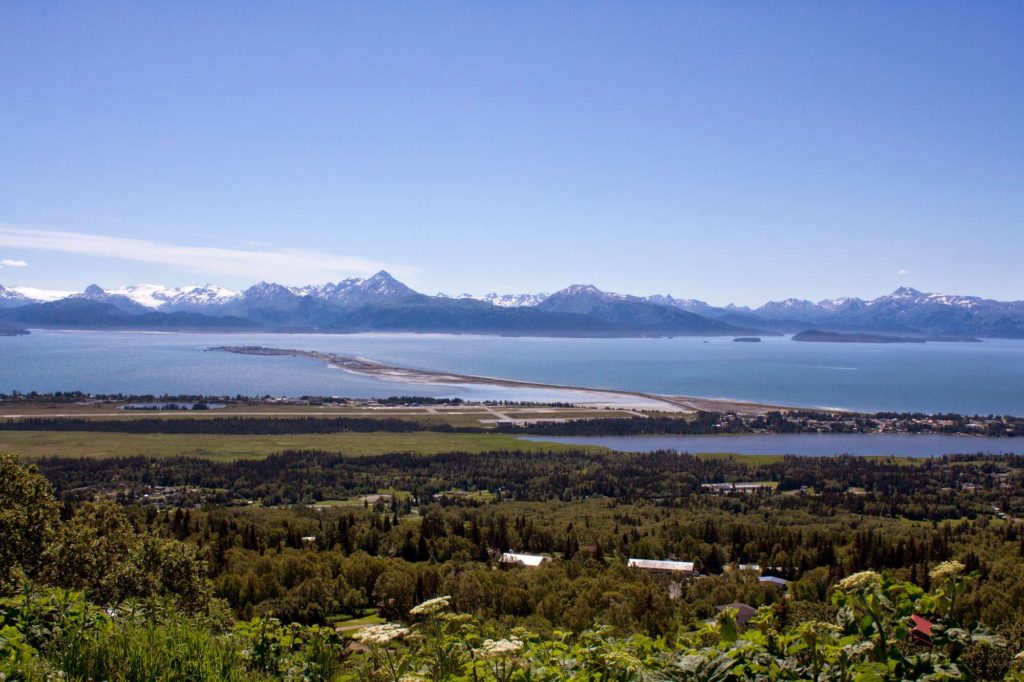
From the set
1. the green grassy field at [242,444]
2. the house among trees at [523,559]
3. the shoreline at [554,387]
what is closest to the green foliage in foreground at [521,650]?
A: the house among trees at [523,559]

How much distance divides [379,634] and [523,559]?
27.0m

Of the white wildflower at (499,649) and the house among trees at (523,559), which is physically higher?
the white wildflower at (499,649)

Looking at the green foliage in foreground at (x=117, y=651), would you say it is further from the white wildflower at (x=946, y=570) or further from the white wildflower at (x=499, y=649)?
the white wildflower at (x=946, y=570)

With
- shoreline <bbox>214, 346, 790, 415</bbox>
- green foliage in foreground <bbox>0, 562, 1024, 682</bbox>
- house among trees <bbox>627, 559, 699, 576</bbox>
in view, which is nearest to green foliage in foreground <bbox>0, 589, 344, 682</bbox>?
green foliage in foreground <bbox>0, 562, 1024, 682</bbox>

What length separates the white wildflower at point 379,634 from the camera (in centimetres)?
442

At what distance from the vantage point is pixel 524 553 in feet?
107

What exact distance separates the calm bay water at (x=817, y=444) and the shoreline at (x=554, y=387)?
481 inches

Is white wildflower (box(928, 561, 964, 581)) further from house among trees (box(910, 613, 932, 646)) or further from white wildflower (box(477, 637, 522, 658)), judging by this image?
white wildflower (box(477, 637, 522, 658))

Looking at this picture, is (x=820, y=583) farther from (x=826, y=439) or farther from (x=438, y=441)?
(x=826, y=439)

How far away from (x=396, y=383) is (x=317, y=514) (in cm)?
7231

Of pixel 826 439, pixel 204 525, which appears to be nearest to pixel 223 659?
pixel 204 525

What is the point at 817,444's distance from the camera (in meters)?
69.4

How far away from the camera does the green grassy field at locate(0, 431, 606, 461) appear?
199 feet

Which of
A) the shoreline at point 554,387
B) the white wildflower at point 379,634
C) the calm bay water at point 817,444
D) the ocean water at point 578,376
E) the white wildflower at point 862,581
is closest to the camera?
the white wildflower at point 862,581
